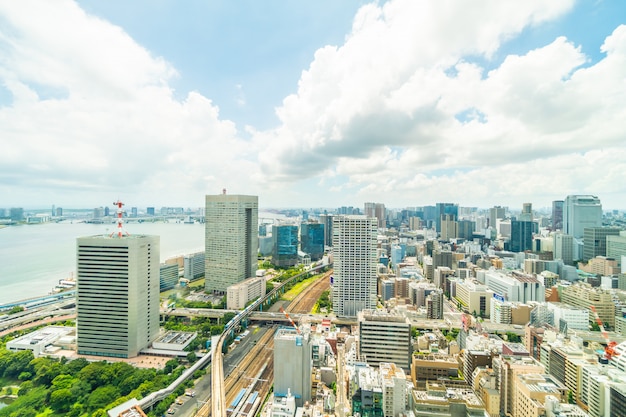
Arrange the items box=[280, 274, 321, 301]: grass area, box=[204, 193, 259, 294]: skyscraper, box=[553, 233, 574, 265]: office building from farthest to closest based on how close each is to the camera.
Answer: box=[553, 233, 574, 265]: office building → box=[280, 274, 321, 301]: grass area → box=[204, 193, 259, 294]: skyscraper

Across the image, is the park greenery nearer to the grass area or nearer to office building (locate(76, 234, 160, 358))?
office building (locate(76, 234, 160, 358))

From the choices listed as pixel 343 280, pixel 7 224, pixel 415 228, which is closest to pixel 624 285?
pixel 343 280

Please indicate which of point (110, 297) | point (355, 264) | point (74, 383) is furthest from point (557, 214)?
point (74, 383)

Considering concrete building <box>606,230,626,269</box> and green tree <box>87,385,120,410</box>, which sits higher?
concrete building <box>606,230,626,269</box>

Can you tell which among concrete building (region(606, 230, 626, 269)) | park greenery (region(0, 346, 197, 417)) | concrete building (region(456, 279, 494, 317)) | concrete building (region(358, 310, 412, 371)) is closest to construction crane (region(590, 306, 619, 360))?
concrete building (region(456, 279, 494, 317))

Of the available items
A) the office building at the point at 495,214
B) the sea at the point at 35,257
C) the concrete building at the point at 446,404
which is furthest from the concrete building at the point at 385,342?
the office building at the point at 495,214

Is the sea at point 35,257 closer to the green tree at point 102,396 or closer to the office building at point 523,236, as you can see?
the green tree at point 102,396
